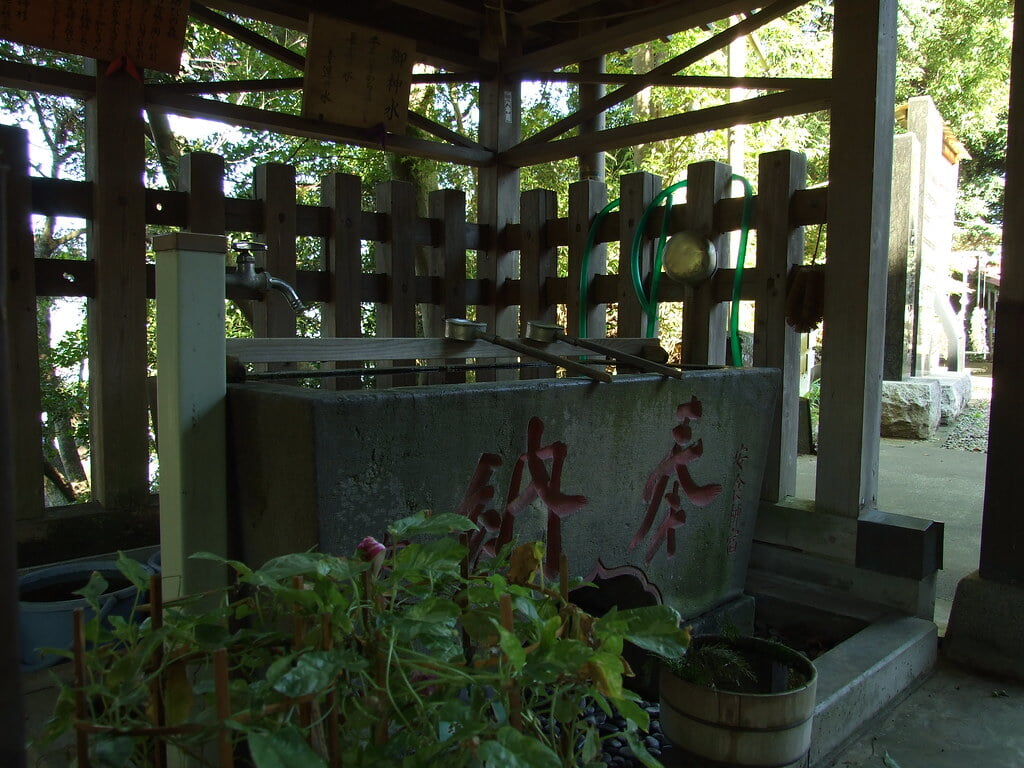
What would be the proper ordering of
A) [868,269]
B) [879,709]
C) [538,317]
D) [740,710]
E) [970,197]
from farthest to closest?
[970,197] → [538,317] → [868,269] → [879,709] → [740,710]

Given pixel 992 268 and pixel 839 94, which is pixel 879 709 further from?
pixel 992 268

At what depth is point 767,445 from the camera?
10.9ft

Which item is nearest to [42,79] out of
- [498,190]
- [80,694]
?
[498,190]

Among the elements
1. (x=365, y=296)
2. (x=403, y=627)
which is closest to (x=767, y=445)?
(x=365, y=296)

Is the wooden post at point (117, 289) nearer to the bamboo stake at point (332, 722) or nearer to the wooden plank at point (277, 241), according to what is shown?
the wooden plank at point (277, 241)

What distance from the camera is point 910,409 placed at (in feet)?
31.5

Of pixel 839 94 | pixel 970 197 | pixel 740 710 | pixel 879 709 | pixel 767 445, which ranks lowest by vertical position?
pixel 879 709

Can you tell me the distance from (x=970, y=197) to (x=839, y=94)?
2072cm

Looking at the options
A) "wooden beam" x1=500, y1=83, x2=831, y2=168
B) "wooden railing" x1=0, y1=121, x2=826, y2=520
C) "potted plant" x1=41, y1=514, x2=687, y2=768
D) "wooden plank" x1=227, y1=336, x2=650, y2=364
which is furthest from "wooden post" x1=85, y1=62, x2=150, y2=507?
"potted plant" x1=41, y1=514, x2=687, y2=768

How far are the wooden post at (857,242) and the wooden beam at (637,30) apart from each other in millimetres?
637

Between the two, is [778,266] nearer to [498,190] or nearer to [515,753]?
[498,190]

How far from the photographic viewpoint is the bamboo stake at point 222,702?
37.3 inches

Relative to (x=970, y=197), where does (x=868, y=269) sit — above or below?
below

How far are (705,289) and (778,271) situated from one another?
36 centimetres
